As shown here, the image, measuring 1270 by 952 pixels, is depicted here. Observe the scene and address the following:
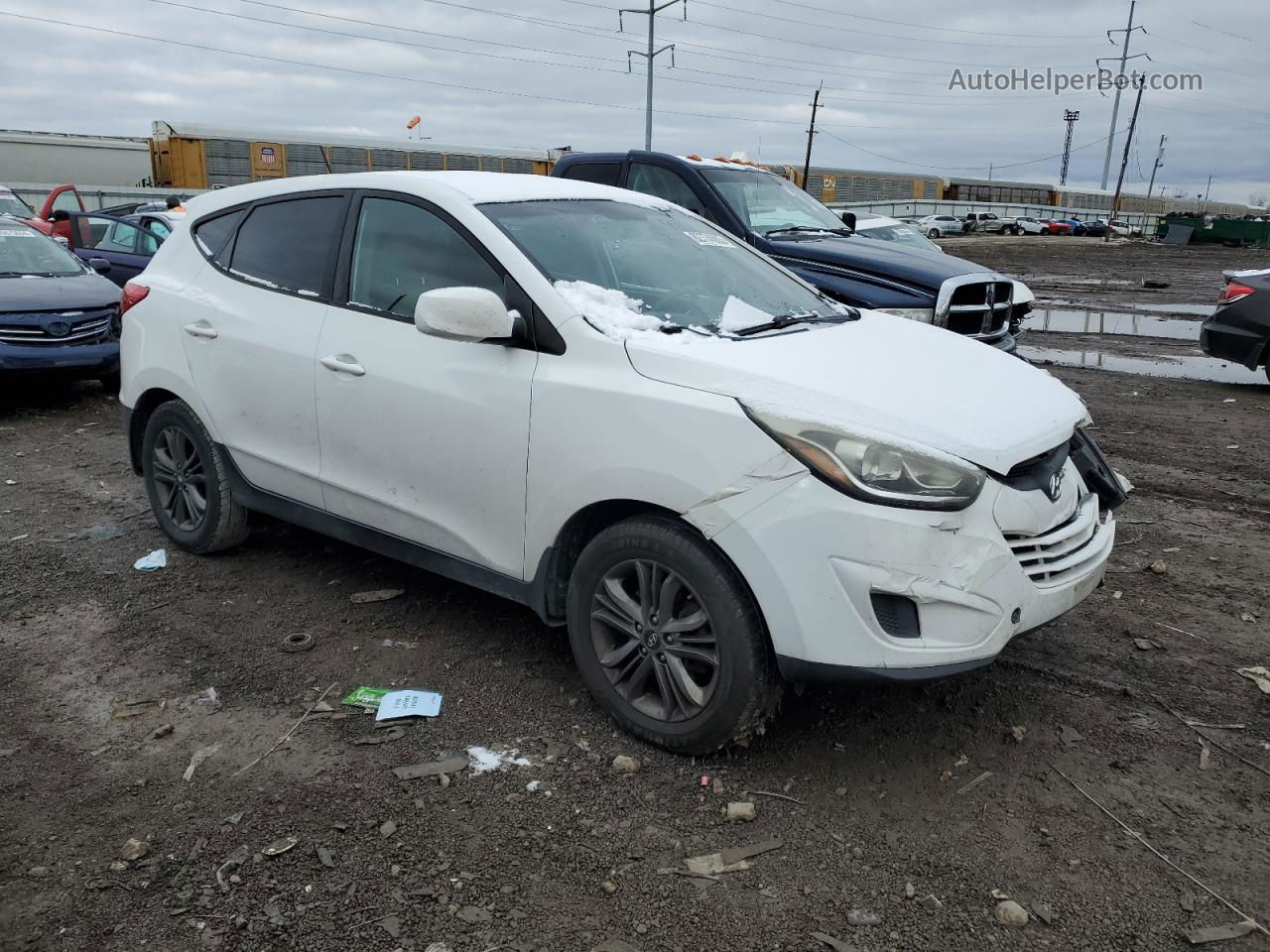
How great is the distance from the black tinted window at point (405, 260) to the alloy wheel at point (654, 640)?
3.74 ft

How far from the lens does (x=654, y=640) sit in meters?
3.19

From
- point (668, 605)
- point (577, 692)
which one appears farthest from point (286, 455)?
point (668, 605)

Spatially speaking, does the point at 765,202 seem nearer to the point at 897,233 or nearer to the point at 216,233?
the point at 216,233

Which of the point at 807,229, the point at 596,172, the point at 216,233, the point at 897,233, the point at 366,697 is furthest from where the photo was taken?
the point at 897,233

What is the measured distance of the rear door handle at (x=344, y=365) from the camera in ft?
12.7

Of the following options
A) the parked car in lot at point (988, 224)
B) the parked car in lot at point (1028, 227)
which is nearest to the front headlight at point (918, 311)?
the parked car in lot at point (988, 224)

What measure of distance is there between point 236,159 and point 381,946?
103 ft

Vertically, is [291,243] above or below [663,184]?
below

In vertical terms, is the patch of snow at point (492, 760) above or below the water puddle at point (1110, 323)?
below

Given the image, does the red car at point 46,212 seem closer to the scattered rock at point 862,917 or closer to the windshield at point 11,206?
the windshield at point 11,206

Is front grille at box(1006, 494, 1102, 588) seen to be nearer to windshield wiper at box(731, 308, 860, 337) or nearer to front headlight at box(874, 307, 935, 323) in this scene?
windshield wiper at box(731, 308, 860, 337)

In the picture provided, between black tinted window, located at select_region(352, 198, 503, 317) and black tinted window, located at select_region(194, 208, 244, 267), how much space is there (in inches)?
38.4

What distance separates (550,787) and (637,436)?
113 centimetres

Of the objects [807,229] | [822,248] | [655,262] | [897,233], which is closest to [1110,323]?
[897,233]
